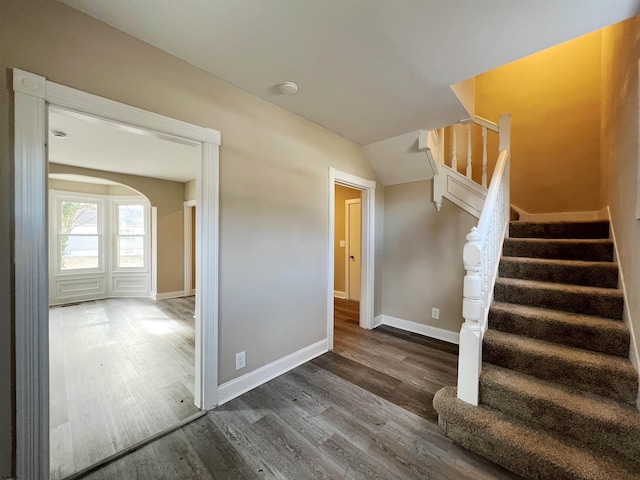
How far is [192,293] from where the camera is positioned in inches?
214

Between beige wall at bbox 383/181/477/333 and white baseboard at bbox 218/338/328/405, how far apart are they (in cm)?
134

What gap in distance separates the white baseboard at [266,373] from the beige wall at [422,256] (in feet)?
4.40

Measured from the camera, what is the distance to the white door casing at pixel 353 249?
4.92m

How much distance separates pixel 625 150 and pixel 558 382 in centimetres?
162

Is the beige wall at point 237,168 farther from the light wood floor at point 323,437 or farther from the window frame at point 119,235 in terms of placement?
the window frame at point 119,235

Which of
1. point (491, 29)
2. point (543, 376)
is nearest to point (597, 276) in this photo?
point (543, 376)

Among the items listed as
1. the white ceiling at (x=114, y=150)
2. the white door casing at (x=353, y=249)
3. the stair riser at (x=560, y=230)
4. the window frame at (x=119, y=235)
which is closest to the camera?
the stair riser at (x=560, y=230)

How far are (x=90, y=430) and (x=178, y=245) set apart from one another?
4.24 m

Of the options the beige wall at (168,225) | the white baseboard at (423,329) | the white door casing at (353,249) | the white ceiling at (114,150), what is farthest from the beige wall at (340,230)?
the beige wall at (168,225)

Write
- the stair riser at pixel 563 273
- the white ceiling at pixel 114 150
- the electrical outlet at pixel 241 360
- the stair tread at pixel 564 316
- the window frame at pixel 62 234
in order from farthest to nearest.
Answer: the window frame at pixel 62 234 → the white ceiling at pixel 114 150 → the electrical outlet at pixel 241 360 → the stair riser at pixel 563 273 → the stair tread at pixel 564 316

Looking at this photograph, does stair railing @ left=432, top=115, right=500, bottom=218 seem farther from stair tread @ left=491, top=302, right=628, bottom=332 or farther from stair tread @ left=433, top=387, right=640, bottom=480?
stair tread @ left=433, top=387, right=640, bottom=480

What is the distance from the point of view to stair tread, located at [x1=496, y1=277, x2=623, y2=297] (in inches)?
68.2

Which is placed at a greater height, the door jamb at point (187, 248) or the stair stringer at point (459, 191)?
the stair stringer at point (459, 191)

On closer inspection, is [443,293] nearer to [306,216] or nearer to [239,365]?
[306,216]
